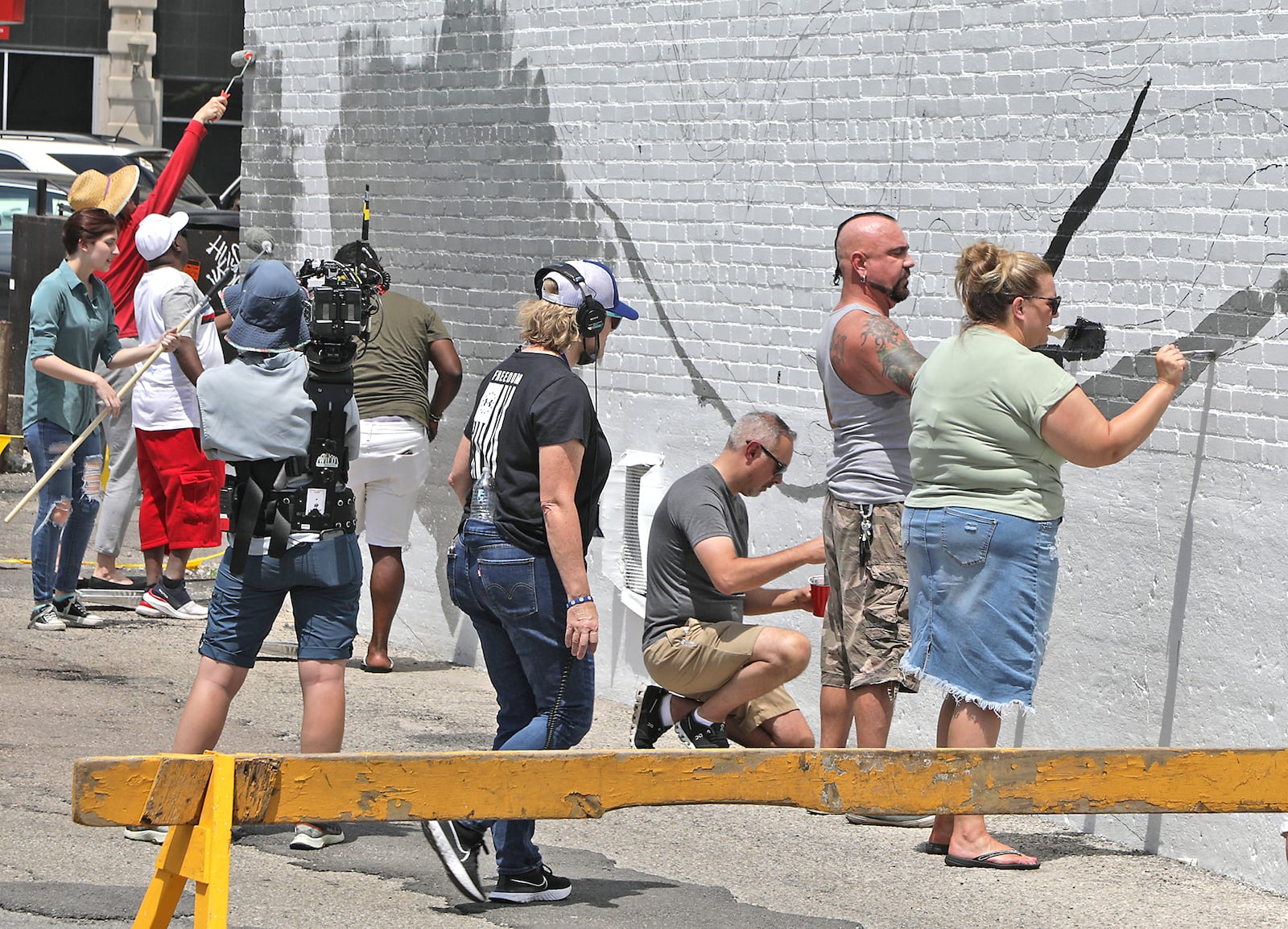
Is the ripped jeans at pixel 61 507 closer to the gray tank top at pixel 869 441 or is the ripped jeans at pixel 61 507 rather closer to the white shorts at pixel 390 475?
the white shorts at pixel 390 475

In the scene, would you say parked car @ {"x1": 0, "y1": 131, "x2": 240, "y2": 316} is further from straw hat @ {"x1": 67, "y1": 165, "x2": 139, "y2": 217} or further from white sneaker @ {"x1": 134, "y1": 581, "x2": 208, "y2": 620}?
white sneaker @ {"x1": 134, "y1": 581, "x2": 208, "y2": 620}

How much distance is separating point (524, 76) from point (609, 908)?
4338 mm

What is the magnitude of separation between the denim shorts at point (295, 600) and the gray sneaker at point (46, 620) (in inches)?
136

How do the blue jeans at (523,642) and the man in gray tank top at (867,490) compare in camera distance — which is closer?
the blue jeans at (523,642)

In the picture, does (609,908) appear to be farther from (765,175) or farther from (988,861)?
(765,175)

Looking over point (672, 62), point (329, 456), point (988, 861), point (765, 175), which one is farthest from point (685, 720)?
point (672, 62)

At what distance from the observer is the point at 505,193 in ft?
27.5

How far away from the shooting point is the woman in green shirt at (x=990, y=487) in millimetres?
5262

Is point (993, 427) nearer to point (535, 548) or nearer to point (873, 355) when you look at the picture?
point (873, 355)

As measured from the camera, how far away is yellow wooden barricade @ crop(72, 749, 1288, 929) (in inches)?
144

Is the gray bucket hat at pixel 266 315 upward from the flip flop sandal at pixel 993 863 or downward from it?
upward

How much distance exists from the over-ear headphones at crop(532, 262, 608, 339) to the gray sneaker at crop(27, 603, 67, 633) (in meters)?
4.36

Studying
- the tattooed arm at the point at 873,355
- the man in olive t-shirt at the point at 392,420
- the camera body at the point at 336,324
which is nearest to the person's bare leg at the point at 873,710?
the tattooed arm at the point at 873,355

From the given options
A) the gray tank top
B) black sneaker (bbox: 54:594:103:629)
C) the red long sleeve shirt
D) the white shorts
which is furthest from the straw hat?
the gray tank top
